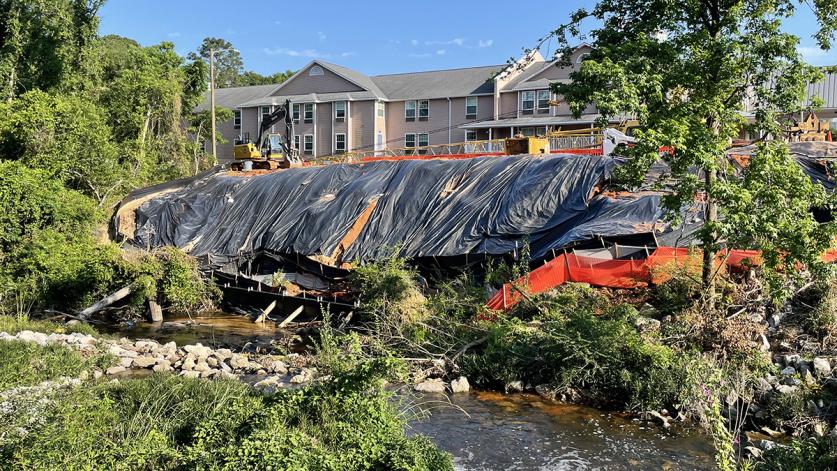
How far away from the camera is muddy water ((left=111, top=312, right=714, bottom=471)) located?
8.89 m

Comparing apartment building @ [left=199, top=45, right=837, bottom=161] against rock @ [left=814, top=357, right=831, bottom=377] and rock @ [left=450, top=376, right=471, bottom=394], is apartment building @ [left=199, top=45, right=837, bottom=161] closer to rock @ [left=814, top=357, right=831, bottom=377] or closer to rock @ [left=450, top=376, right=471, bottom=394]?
rock @ [left=450, top=376, right=471, bottom=394]

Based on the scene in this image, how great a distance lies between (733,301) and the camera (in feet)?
41.7

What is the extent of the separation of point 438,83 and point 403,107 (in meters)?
2.74

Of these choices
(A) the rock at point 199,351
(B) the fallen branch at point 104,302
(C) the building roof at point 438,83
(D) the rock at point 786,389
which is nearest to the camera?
(D) the rock at point 786,389

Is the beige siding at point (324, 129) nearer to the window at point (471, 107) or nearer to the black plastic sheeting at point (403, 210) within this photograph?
the window at point (471, 107)

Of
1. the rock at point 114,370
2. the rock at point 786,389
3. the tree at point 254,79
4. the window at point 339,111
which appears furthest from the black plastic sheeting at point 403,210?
the tree at point 254,79

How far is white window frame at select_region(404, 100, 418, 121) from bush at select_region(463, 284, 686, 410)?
32.5 meters

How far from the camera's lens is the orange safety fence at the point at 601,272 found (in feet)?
44.6

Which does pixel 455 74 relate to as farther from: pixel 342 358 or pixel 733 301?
pixel 342 358

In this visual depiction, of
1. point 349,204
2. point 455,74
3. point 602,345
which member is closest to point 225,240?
point 349,204

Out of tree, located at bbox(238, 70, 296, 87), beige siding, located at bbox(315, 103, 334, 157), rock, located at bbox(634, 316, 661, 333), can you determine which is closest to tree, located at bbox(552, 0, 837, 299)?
rock, located at bbox(634, 316, 661, 333)

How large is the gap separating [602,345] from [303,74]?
3952 centimetres

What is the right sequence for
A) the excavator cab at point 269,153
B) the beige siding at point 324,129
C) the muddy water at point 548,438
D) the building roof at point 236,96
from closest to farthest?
the muddy water at point 548,438
the excavator cab at point 269,153
the beige siding at point 324,129
the building roof at point 236,96

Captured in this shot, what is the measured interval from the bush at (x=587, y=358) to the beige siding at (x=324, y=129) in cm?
3420
